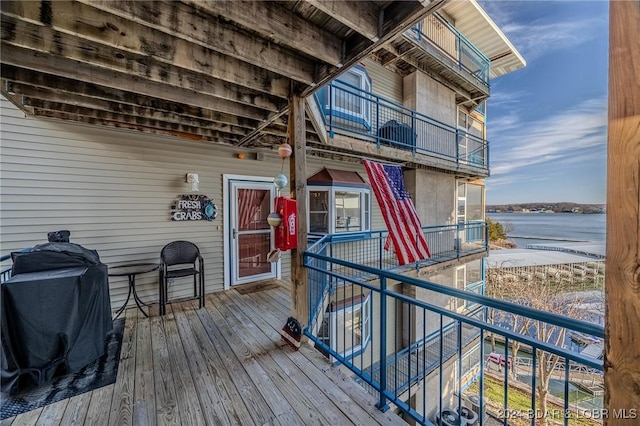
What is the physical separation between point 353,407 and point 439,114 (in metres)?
8.30

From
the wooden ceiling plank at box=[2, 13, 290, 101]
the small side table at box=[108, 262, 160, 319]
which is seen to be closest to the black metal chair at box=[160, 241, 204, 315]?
the small side table at box=[108, 262, 160, 319]

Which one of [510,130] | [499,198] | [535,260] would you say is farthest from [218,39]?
[535,260]

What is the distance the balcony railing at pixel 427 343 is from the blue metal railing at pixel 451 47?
5.66 meters

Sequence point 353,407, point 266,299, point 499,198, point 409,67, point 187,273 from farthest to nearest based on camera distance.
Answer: point 499,198 < point 409,67 < point 266,299 < point 187,273 < point 353,407

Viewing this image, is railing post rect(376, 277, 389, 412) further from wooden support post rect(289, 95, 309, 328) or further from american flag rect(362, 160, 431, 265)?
american flag rect(362, 160, 431, 265)

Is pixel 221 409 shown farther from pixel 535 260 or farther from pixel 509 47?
pixel 535 260

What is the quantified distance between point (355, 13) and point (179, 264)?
3878mm

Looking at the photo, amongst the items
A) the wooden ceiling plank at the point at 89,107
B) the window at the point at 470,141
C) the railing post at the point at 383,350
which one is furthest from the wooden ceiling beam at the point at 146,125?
the window at the point at 470,141

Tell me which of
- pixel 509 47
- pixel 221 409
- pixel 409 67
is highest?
pixel 509 47

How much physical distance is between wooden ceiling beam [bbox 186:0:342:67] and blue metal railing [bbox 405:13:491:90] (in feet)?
16.9

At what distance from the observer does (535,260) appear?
1141 cm

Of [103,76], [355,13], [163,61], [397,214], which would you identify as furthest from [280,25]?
[397,214]

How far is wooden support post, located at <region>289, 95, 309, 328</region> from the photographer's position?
272cm

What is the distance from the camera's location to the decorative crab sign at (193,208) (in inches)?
161
